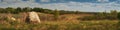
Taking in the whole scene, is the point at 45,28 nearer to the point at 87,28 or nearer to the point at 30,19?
the point at 87,28

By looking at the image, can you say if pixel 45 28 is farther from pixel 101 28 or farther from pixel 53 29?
pixel 101 28

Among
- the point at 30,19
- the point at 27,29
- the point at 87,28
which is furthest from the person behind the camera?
Result: the point at 30,19

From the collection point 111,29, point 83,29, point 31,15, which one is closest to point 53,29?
point 83,29

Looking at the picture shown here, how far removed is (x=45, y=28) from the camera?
12.0 meters

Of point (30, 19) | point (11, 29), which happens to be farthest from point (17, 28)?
point (30, 19)

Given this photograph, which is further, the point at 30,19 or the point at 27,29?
the point at 30,19

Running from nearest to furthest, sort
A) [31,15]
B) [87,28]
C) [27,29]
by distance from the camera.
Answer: [27,29], [87,28], [31,15]

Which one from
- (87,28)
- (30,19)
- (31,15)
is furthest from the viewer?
(31,15)

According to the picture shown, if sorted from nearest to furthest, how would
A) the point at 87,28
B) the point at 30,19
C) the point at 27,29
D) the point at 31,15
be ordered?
1. the point at 27,29
2. the point at 87,28
3. the point at 30,19
4. the point at 31,15

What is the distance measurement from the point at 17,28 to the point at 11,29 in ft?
0.68

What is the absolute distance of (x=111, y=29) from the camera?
12320 mm

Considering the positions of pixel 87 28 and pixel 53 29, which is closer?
pixel 53 29

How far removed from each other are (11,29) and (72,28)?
80.0 inches

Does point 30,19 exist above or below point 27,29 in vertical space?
below
